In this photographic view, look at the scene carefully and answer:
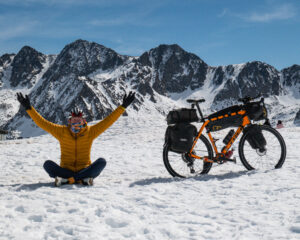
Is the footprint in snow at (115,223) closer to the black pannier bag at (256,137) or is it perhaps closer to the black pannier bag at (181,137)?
the black pannier bag at (181,137)

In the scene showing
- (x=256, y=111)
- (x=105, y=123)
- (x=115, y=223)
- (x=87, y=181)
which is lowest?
(x=115, y=223)

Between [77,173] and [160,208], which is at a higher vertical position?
[77,173]

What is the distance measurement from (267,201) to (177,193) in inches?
67.4

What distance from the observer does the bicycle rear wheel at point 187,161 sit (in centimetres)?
782

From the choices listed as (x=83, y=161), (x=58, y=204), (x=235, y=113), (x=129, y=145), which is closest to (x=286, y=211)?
(x=235, y=113)

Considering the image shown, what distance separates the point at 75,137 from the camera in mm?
7160

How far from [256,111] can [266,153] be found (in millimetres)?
1186

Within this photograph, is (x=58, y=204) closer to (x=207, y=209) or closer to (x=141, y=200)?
(x=141, y=200)

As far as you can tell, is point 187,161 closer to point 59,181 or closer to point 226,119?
point 226,119

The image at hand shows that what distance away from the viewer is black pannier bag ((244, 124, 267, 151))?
7.80 meters

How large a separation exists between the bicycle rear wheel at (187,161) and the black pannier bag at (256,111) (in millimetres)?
1251

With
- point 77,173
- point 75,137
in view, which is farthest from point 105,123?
point 77,173

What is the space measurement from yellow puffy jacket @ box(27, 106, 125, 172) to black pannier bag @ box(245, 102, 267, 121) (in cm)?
310

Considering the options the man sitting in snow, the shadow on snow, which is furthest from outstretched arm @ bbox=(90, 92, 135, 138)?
the shadow on snow
